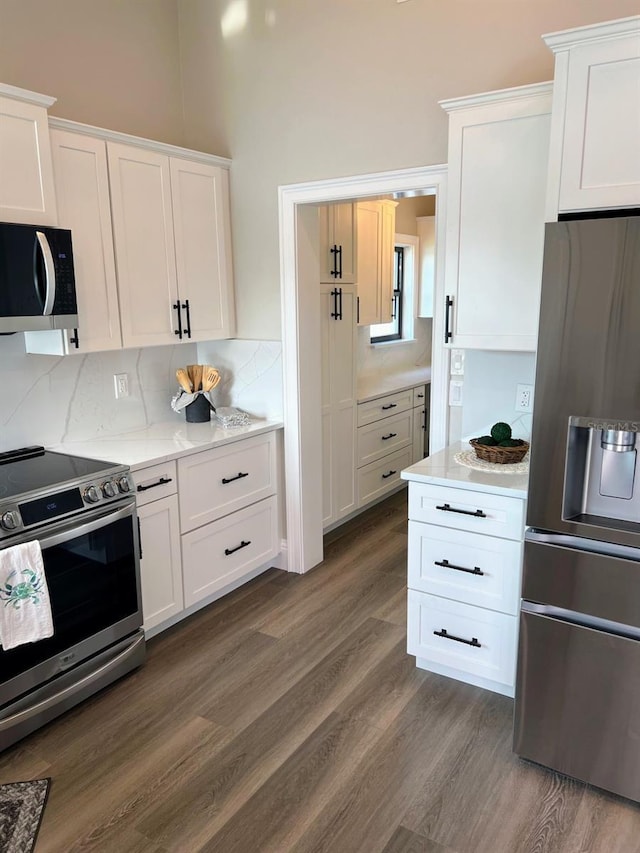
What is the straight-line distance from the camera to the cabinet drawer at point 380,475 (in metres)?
4.46

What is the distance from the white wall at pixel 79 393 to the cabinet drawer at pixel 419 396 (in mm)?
2108

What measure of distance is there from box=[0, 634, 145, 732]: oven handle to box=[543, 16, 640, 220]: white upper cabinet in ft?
7.80

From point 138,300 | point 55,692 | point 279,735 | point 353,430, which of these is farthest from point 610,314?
point 353,430

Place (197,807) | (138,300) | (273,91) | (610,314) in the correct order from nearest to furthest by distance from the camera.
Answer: (610,314), (197,807), (138,300), (273,91)

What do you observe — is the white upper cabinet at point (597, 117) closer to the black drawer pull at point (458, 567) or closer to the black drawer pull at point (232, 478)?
the black drawer pull at point (458, 567)

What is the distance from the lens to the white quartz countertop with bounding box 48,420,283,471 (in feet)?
9.10

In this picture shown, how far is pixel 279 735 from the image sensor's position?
2.32 m

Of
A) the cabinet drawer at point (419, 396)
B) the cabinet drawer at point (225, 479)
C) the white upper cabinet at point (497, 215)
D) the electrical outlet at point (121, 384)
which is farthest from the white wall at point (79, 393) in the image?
the cabinet drawer at point (419, 396)

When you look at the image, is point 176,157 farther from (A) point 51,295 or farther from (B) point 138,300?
(A) point 51,295

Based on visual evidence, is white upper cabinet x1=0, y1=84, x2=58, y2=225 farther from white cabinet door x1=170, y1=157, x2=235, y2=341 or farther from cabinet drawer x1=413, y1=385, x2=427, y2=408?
cabinet drawer x1=413, y1=385, x2=427, y2=408

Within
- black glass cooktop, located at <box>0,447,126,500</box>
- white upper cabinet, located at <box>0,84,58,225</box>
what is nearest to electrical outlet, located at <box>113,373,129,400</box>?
black glass cooktop, located at <box>0,447,126,500</box>

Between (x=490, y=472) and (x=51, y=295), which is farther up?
(x=51, y=295)

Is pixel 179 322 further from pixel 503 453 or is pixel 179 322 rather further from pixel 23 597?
pixel 503 453

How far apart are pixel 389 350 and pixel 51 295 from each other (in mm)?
3568
